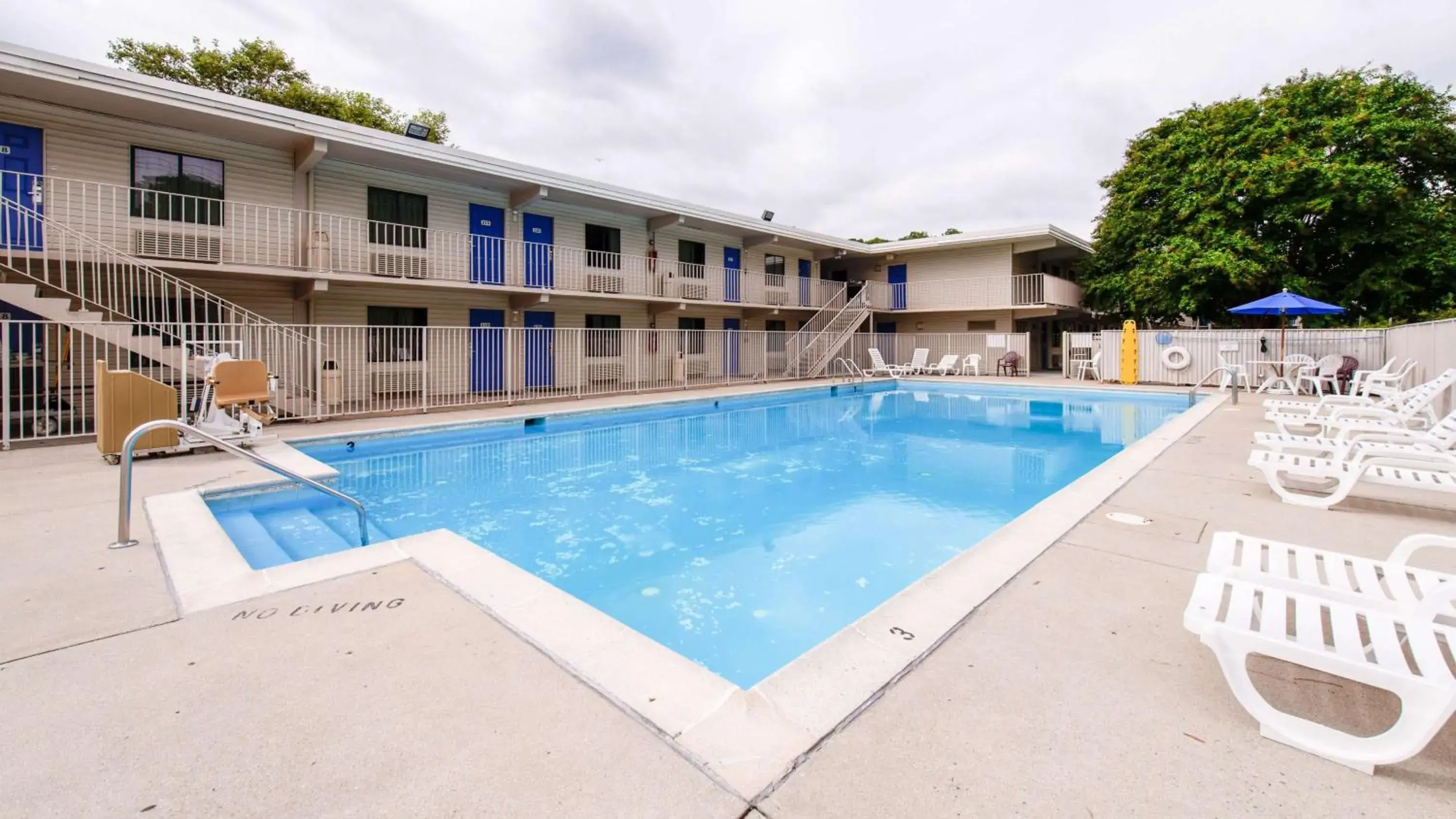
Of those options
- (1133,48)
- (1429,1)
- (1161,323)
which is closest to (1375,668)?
(1133,48)

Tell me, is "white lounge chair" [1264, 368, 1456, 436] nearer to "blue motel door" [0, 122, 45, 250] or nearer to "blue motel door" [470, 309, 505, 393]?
"blue motel door" [470, 309, 505, 393]

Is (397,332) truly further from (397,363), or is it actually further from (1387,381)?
(1387,381)

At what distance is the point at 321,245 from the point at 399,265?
202 centimetres

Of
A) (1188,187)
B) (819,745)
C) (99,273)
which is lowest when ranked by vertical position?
(819,745)

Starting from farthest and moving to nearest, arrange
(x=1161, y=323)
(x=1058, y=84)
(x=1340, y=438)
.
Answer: (x=1161, y=323) → (x=1058, y=84) → (x=1340, y=438)

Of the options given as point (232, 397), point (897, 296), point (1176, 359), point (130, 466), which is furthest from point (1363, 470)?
point (897, 296)

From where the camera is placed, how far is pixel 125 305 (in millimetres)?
9273

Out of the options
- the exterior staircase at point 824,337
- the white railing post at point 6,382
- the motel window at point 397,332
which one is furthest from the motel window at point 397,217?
the exterior staircase at point 824,337

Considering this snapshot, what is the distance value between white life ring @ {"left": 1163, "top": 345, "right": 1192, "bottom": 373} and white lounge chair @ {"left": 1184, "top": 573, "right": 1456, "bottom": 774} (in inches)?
684

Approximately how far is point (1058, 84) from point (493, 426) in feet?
52.5

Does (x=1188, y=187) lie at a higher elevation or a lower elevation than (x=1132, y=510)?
higher

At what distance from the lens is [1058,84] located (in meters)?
15.5

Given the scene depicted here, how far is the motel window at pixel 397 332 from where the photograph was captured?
41.1ft

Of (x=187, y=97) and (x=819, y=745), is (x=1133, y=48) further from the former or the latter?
(x=187, y=97)
